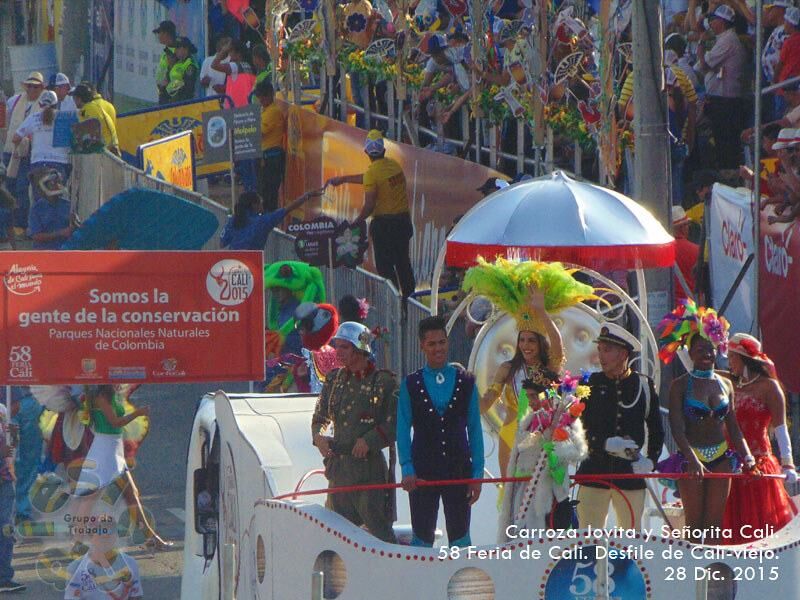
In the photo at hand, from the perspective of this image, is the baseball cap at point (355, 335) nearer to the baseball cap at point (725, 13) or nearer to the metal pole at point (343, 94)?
the baseball cap at point (725, 13)

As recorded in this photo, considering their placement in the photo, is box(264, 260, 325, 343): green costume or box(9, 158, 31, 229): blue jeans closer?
box(264, 260, 325, 343): green costume

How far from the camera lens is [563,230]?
10492mm

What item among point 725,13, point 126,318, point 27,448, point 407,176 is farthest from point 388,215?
point 126,318

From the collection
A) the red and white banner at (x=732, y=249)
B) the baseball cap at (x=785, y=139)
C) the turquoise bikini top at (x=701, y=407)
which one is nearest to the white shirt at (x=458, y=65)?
the red and white banner at (x=732, y=249)

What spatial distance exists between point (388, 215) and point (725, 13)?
3.60 meters

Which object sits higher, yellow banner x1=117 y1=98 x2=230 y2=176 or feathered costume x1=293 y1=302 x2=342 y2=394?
yellow banner x1=117 y1=98 x2=230 y2=176

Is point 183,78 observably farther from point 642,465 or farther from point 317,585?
point 317,585

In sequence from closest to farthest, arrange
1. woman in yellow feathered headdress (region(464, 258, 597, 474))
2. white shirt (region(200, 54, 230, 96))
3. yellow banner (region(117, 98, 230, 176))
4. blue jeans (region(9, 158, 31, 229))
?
A: woman in yellow feathered headdress (region(464, 258, 597, 474))
blue jeans (region(9, 158, 31, 229))
yellow banner (region(117, 98, 230, 176))
white shirt (region(200, 54, 230, 96))

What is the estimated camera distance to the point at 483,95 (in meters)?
16.5

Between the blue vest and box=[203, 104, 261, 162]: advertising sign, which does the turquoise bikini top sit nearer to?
the blue vest

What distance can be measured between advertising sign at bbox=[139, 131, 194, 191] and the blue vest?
39.7 feet

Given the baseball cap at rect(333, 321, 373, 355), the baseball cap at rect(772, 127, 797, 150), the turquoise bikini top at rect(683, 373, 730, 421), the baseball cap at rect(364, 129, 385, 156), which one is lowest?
the turquoise bikini top at rect(683, 373, 730, 421)

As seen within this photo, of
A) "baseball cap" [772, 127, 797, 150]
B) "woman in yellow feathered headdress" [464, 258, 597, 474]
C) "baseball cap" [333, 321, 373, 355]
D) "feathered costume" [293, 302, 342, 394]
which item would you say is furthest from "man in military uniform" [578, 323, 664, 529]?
"feathered costume" [293, 302, 342, 394]

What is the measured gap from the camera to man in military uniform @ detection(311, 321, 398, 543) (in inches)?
350
